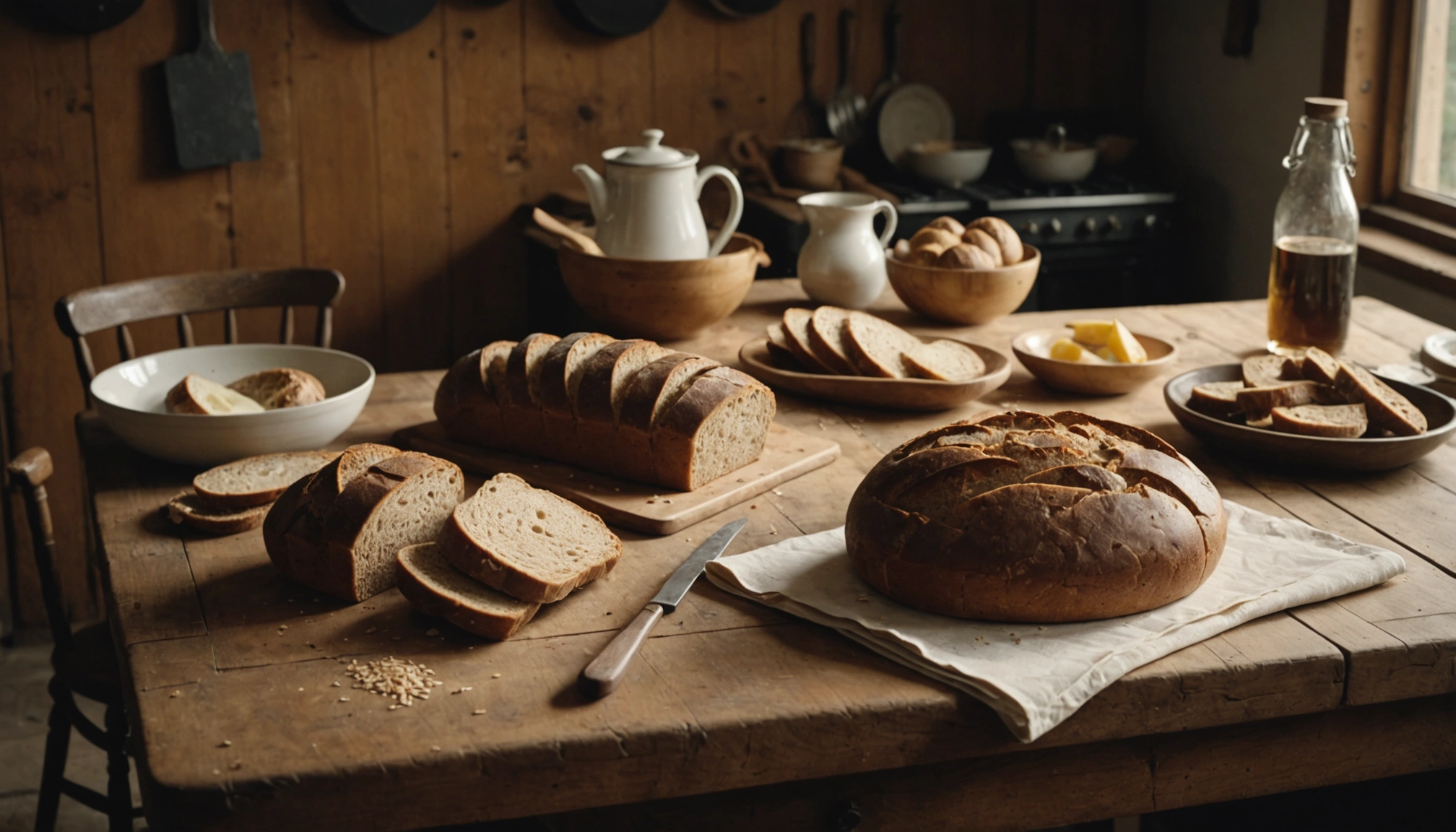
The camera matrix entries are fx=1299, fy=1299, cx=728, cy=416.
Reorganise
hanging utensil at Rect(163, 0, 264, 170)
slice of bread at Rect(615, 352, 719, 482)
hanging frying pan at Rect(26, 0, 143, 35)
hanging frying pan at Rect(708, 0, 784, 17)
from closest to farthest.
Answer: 1. slice of bread at Rect(615, 352, 719, 482)
2. hanging frying pan at Rect(26, 0, 143, 35)
3. hanging utensil at Rect(163, 0, 264, 170)
4. hanging frying pan at Rect(708, 0, 784, 17)

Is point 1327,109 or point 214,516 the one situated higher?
point 1327,109

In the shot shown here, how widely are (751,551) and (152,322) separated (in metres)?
Answer: 2.56

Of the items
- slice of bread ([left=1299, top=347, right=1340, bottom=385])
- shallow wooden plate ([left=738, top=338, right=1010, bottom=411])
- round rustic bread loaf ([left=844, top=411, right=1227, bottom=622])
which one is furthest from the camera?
shallow wooden plate ([left=738, top=338, right=1010, bottom=411])

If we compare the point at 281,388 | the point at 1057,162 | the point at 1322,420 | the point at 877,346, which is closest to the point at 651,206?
the point at 877,346

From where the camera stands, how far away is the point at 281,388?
5.20 feet

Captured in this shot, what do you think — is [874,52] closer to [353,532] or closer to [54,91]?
[54,91]

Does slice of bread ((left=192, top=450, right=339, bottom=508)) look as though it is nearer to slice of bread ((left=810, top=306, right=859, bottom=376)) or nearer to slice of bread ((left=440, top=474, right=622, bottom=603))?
slice of bread ((left=440, top=474, right=622, bottom=603))

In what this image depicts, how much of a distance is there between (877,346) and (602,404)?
1.57ft

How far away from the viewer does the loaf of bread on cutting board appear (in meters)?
1.42

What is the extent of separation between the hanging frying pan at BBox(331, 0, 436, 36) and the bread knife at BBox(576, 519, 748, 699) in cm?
234

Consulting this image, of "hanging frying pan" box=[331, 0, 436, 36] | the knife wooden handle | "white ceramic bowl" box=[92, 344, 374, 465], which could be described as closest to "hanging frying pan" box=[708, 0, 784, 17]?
"hanging frying pan" box=[331, 0, 436, 36]

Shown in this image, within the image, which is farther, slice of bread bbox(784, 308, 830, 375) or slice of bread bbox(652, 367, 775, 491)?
slice of bread bbox(784, 308, 830, 375)

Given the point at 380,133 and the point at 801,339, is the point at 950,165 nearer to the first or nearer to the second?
the point at 380,133

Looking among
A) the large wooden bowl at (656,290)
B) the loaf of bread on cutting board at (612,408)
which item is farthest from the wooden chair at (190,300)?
the loaf of bread on cutting board at (612,408)
